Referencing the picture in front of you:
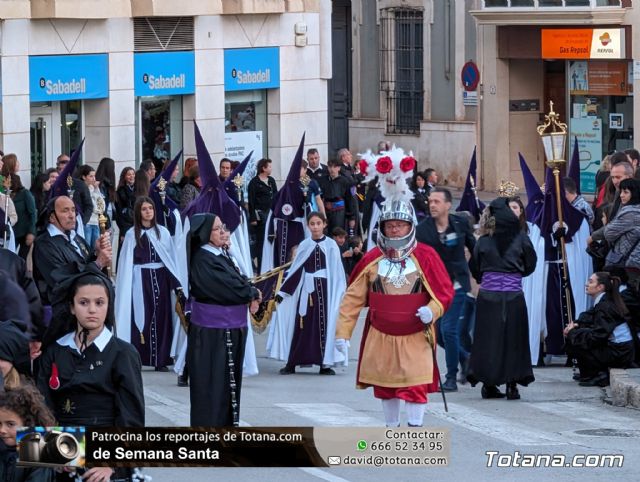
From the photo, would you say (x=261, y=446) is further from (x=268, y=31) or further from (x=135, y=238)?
(x=268, y=31)

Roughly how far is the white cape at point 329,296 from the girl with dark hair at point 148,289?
1.02m

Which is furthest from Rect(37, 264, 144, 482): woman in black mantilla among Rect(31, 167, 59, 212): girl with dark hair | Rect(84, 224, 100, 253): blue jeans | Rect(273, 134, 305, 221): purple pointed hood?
Rect(84, 224, 100, 253): blue jeans

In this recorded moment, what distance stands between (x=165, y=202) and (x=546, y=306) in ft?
13.5

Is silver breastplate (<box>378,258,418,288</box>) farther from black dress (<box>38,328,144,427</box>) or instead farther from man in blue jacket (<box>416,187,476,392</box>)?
black dress (<box>38,328,144,427</box>)

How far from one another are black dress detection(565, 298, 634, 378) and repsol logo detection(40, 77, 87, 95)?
38.9 feet

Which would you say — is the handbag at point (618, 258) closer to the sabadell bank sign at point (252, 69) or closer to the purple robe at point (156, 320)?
the purple robe at point (156, 320)

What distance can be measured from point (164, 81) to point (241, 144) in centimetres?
213

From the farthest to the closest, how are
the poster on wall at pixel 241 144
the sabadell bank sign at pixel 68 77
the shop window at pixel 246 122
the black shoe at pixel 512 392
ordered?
the shop window at pixel 246 122 → the poster on wall at pixel 241 144 → the sabadell bank sign at pixel 68 77 → the black shoe at pixel 512 392

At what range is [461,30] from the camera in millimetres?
36406

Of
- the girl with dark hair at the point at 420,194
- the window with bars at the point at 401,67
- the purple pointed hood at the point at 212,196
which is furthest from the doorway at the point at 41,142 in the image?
the window with bars at the point at 401,67

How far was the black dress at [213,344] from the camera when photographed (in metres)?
12.0

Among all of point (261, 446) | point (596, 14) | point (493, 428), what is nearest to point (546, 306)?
point (493, 428)

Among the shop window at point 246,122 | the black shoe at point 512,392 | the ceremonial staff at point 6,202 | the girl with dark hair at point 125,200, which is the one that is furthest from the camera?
the shop window at point 246,122

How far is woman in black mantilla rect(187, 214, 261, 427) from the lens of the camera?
12.0 m
